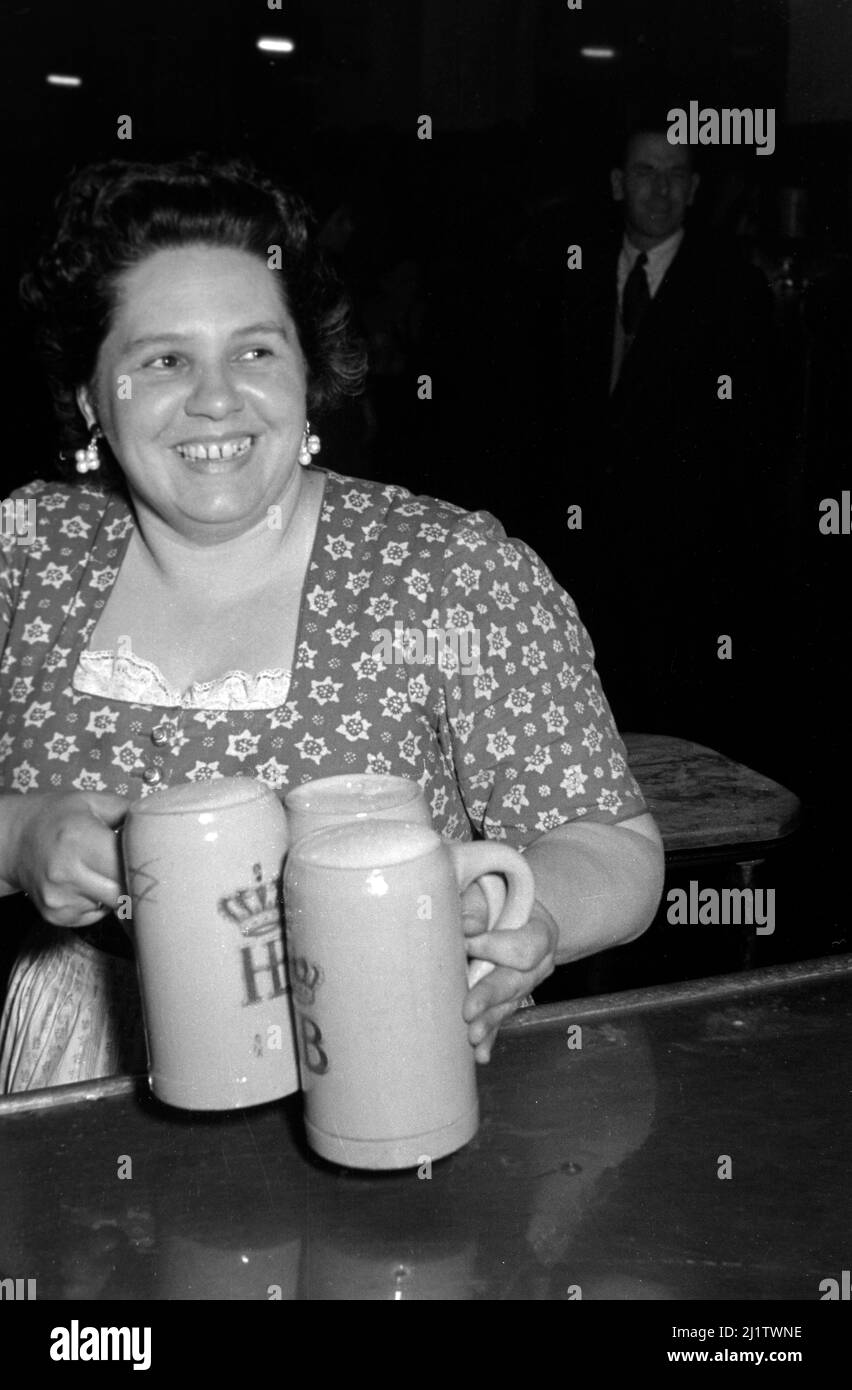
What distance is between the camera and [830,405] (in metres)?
4.72

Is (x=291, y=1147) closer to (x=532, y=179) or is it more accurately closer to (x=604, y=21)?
(x=532, y=179)

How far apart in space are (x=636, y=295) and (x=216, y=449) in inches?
112

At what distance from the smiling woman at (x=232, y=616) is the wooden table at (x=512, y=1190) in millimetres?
Answer: 373

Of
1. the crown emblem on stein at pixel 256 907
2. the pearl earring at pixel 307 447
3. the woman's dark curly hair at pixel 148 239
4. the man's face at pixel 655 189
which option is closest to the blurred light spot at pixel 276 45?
the man's face at pixel 655 189

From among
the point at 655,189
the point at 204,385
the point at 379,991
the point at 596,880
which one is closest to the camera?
the point at 379,991

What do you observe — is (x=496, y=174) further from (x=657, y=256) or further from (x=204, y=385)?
(x=204, y=385)

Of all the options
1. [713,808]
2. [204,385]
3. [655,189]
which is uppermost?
[655,189]

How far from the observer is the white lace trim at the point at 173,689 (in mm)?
1488

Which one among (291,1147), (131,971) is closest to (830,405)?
(131,971)

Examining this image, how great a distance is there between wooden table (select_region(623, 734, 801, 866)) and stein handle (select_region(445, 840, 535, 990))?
1121 mm

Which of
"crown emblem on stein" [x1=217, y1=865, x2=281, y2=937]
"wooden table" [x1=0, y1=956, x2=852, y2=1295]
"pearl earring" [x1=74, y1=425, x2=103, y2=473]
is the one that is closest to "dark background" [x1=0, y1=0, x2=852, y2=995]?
"pearl earring" [x1=74, y1=425, x2=103, y2=473]

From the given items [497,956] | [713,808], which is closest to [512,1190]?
[497,956]

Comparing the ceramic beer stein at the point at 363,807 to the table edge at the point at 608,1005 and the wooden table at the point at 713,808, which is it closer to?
the table edge at the point at 608,1005

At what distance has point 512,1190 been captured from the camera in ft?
3.00
